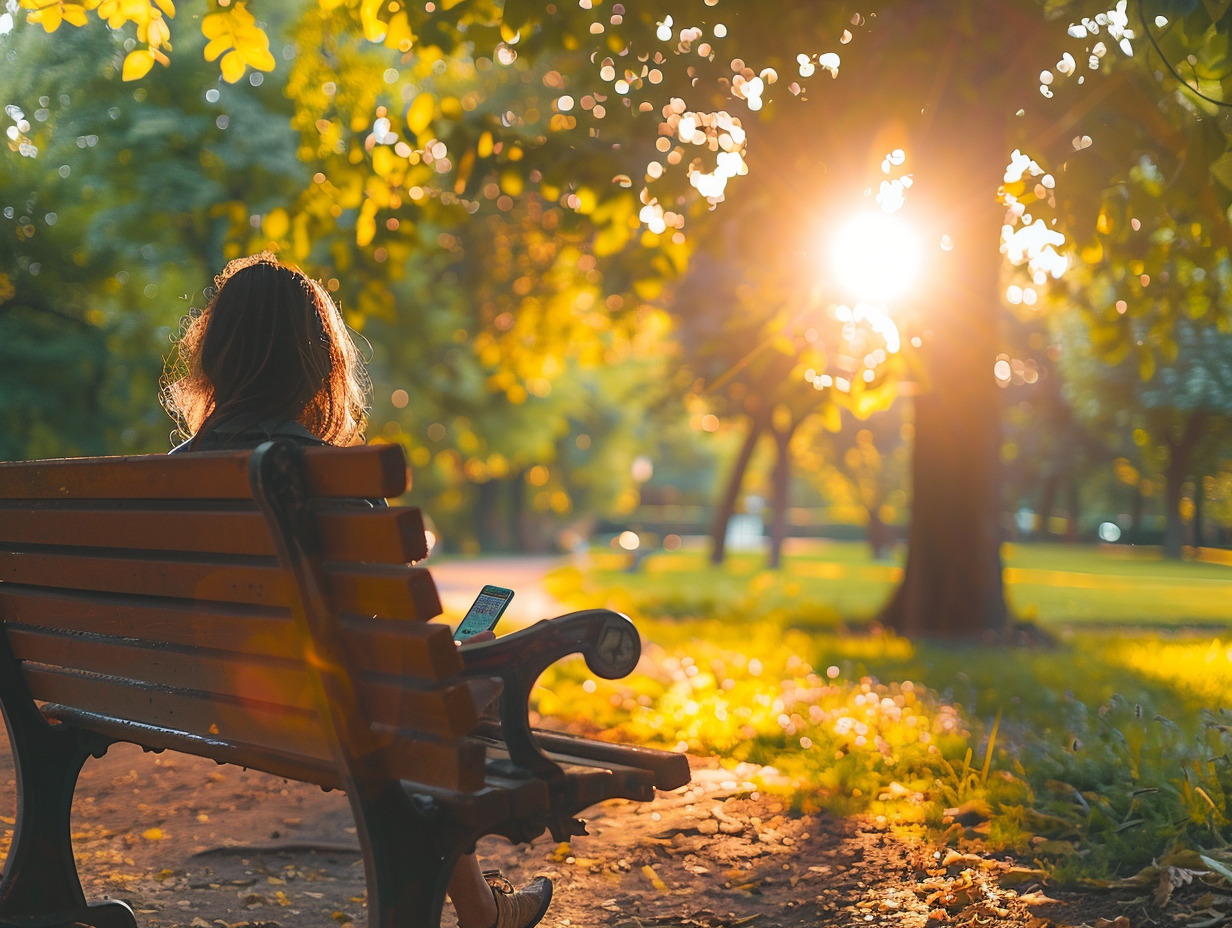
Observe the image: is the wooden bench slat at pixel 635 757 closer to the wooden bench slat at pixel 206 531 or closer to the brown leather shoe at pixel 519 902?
the brown leather shoe at pixel 519 902

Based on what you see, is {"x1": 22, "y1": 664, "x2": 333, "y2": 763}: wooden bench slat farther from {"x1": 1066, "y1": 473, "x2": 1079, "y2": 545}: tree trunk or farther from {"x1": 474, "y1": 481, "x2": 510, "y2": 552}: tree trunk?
{"x1": 1066, "y1": 473, "x2": 1079, "y2": 545}: tree trunk

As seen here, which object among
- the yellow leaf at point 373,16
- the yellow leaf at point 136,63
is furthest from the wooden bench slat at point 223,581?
the yellow leaf at point 373,16

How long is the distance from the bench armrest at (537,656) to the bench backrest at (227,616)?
0.82ft

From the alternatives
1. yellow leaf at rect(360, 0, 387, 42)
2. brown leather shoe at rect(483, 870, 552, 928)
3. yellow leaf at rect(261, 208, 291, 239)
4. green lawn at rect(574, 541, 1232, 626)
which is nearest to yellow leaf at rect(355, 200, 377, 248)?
yellow leaf at rect(261, 208, 291, 239)

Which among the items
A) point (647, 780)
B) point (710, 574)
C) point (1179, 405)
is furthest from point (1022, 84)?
point (710, 574)

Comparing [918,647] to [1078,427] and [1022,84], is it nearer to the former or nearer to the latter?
[1022,84]

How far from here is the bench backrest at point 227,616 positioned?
1.99 meters

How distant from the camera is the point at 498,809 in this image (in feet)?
7.16

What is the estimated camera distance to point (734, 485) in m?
24.2

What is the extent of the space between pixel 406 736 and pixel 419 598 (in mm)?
317

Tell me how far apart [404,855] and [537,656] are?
1.51 feet

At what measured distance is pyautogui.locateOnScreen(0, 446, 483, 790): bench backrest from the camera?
1990 millimetres

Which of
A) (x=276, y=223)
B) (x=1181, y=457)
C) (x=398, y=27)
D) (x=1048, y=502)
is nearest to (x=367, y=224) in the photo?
(x=276, y=223)

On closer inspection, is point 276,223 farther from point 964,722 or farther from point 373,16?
point 964,722
